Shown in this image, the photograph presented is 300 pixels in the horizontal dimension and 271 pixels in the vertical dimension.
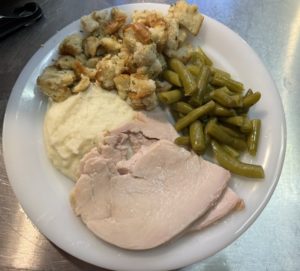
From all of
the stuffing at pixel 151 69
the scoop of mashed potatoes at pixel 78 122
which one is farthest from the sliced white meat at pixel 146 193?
the stuffing at pixel 151 69

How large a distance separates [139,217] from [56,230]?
1.16 ft

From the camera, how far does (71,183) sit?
5.89 ft

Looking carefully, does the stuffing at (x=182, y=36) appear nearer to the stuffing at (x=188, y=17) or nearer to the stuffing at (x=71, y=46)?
the stuffing at (x=188, y=17)

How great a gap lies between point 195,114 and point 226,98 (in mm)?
156

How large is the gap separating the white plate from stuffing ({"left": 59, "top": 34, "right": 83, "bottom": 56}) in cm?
11

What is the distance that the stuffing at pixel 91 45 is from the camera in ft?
6.49

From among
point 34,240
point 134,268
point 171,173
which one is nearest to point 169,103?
point 171,173

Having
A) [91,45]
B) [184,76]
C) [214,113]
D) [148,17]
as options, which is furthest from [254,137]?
[91,45]

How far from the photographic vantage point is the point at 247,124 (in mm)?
1790

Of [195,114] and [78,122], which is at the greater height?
[195,114]

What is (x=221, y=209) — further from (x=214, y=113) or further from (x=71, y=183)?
(x=71, y=183)

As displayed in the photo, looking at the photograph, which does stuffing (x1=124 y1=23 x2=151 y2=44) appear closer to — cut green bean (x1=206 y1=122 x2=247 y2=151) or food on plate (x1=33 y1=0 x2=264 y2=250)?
food on plate (x1=33 y1=0 x2=264 y2=250)

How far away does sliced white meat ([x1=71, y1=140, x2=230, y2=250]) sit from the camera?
1582 mm

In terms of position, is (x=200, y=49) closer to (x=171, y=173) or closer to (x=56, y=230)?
(x=171, y=173)
